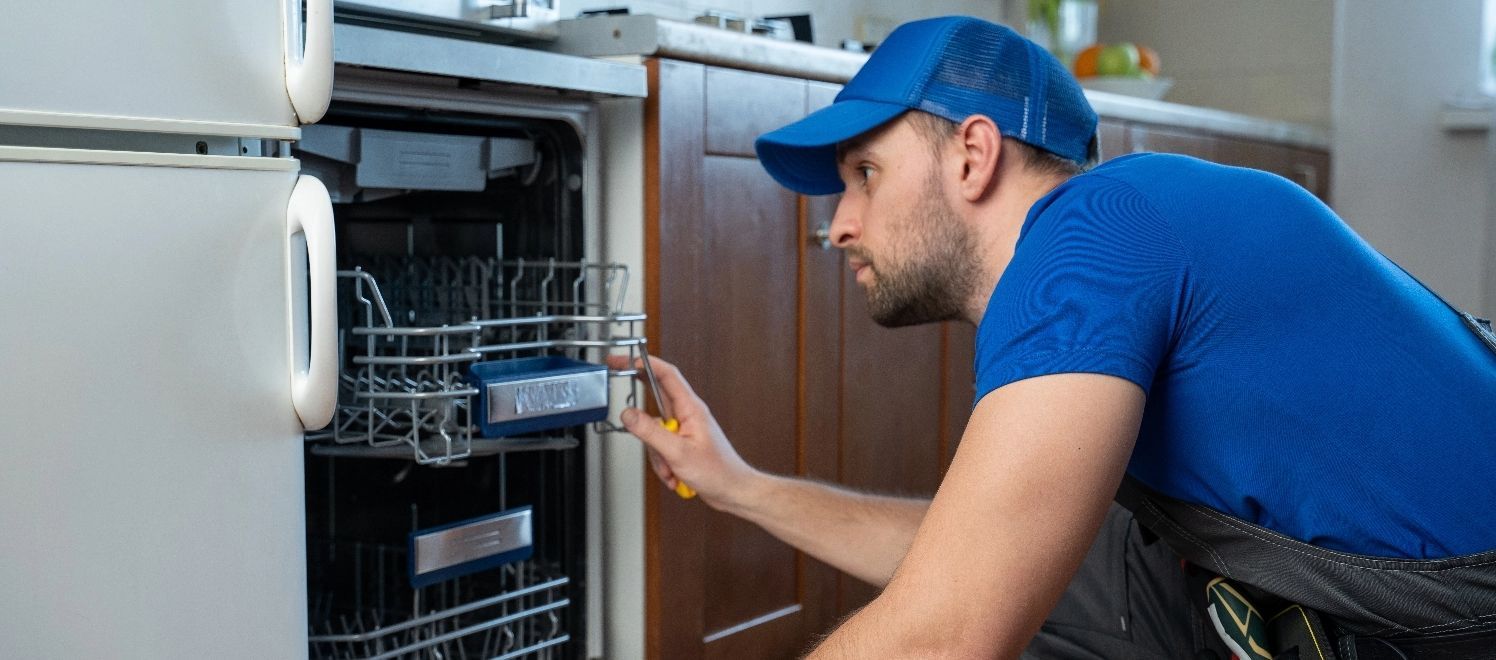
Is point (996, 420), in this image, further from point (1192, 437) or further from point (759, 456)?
point (759, 456)

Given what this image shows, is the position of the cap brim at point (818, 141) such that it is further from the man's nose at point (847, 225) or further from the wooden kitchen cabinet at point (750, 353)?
the wooden kitchen cabinet at point (750, 353)

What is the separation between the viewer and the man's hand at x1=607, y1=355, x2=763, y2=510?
54.9 inches

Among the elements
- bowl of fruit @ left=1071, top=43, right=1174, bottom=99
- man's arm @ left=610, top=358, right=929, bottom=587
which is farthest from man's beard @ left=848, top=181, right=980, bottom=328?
bowl of fruit @ left=1071, top=43, right=1174, bottom=99

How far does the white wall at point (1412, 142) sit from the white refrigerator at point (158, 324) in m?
3.12

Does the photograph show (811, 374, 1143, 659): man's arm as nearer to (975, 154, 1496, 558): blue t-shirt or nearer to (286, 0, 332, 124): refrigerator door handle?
(975, 154, 1496, 558): blue t-shirt

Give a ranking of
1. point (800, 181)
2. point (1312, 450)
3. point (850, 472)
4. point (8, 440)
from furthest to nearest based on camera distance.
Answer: point (850, 472) → point (800, 181) → point (1312, 450) → point (8, 440)

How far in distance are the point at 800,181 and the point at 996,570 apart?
1.97 feet

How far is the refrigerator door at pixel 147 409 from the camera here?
2.67 ft

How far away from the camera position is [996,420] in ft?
2.80

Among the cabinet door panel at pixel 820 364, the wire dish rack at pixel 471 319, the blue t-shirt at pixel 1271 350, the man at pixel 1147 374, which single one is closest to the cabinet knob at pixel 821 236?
the cabinet door panel at pixel 820 364

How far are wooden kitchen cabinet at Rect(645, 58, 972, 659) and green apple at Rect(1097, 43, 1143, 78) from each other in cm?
134

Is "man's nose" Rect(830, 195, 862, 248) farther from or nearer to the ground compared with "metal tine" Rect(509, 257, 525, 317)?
farther from the ground

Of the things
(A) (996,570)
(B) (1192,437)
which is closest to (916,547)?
(A) (996,570)

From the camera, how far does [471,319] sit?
4.36 feet
